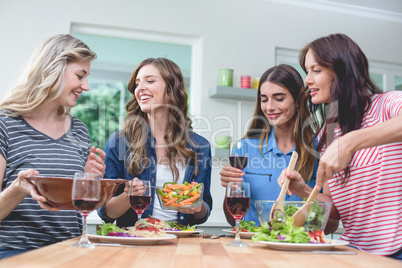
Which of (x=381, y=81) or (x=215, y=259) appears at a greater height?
(x=381, y=81)

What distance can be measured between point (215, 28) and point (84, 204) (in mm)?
3286

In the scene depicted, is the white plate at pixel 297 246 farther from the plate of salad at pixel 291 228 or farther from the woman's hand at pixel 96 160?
the woman's hand at pixel 96 160

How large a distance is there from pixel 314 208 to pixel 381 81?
3.99 metres

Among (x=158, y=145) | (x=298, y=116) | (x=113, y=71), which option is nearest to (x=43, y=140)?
(x=158, y=145)

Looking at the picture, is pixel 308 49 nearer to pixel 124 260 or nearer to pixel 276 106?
pixel 276 106

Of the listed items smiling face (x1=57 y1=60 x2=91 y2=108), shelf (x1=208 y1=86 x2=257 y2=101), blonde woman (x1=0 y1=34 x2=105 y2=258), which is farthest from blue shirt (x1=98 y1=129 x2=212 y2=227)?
shelf (x1=208 y1=86 x2=257 y2=101)

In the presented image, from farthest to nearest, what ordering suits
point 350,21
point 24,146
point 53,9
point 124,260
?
1. point 350,21
2. point 53,9
3. point 24,146
4. point 124,260

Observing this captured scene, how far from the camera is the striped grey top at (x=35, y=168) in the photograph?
66.5 inches

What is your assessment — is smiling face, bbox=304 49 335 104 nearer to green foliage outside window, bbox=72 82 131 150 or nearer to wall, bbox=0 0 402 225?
wall, bbox=0 0 402 225

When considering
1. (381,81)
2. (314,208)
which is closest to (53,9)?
(314,208)

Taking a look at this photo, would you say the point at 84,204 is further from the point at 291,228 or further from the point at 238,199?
the point at 291,228

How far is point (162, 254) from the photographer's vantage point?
110 cm

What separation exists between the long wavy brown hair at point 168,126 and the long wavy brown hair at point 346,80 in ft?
2.79

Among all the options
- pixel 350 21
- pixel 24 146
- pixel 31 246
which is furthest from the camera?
pixel 350 21
